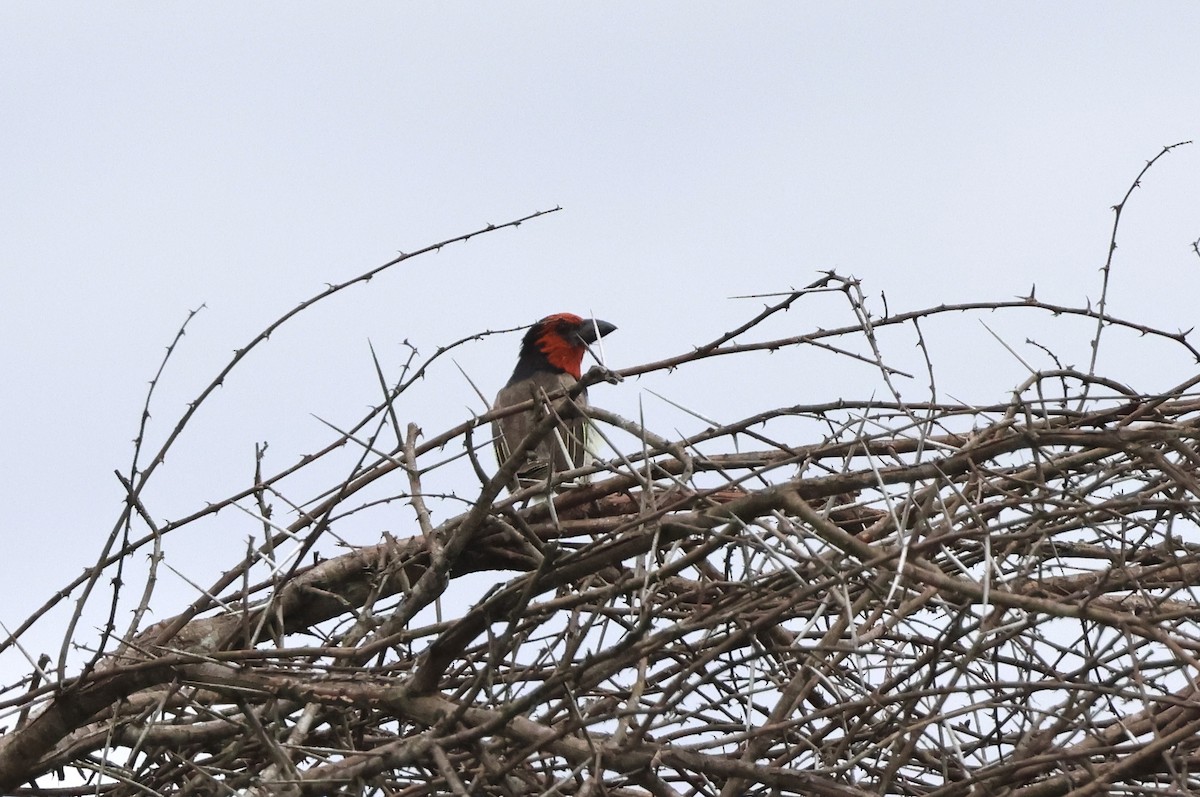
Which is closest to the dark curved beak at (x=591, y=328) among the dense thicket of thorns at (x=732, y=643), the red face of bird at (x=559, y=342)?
the red face of bird at (x=559, y=342)

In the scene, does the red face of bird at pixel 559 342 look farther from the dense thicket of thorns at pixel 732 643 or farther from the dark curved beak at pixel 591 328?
the dense thicket of thorns at pixel 732 643

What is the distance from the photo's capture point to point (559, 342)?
7.42 meters

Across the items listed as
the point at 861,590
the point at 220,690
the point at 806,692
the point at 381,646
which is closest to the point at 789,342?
the point at 861,590

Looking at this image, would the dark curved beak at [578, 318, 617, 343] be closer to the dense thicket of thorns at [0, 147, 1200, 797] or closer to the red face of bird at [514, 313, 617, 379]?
the red face of bird at [514, 313, 617, 379]

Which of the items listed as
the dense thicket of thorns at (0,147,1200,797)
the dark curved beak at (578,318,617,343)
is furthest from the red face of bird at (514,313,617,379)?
the dense thicket of thorns at (0,147,1200,797)

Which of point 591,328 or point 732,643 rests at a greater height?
point 591,328

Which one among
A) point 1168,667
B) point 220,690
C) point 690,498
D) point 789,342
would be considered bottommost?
point 1168,667

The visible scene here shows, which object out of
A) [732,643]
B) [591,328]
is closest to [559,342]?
[591,328]

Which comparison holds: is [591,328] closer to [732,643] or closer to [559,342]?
[559,342]

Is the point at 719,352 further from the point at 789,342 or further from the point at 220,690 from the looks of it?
the point at 220,690

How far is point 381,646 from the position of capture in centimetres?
332

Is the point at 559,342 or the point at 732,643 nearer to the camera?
the point at 732,643

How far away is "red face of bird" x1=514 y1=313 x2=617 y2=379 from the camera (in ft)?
24.2

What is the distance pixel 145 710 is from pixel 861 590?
163 centimetres
